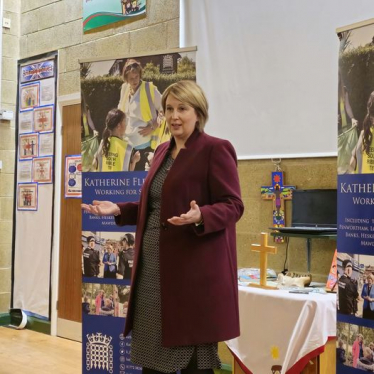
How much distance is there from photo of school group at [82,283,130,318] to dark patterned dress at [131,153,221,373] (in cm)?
125

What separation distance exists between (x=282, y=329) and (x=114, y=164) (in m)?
1.23

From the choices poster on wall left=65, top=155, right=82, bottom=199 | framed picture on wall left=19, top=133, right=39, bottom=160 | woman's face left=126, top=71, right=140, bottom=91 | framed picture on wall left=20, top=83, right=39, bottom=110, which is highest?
framed picture on wall left=20, top=83, right=39, bottom=110

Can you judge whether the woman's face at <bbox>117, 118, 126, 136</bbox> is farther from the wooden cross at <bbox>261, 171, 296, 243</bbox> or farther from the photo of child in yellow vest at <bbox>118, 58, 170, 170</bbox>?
the wooden cross at <bbox>261, 171, 296, 243</bbox>

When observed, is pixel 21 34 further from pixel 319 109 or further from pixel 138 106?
pixel 319 109

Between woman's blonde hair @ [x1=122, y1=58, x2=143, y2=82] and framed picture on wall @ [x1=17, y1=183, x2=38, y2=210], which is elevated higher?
woman's blonde hair @ [x1=122, y1=58, x2=143, y2=82]

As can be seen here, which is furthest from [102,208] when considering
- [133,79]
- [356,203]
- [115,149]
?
[133,79]

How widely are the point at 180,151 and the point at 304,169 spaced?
170 cm

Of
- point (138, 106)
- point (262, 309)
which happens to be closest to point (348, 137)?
point (262, 309)

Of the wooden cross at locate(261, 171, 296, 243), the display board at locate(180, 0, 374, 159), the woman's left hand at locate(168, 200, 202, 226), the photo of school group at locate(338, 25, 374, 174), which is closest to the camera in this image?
the woman's left hand at locate(168, 200, 202, 226)

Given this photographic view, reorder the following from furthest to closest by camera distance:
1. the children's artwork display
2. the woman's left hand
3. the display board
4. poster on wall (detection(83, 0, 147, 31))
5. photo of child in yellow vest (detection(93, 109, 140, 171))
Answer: the children's artwork display
poster on wall (detection(83, 0, 147, 31))
the display board
photo of child in yellow vest (detection(93, 109, 140, 171))
the woman's left hand

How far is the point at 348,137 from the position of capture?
8.00ft

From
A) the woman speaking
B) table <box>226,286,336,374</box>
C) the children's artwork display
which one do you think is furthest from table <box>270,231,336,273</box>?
the children's artwork display

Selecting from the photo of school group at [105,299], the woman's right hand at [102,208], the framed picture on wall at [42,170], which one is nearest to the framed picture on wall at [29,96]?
the framed picture on wall at [42,170]

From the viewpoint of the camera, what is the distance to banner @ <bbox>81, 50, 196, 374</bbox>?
3223 millimetres
